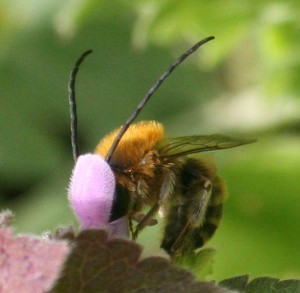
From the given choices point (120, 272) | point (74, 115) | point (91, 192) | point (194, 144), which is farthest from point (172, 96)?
point (120, 272)

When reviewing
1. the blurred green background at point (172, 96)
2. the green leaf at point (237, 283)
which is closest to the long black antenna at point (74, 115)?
the green leaf at point (237, 283)

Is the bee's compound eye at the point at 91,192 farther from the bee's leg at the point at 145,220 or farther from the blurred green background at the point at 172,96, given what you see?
the blurred green background at the point at 172,96

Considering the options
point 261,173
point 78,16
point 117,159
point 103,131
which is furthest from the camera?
point 103,131

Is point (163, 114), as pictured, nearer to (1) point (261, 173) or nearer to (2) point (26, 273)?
(1) point (261, 173)

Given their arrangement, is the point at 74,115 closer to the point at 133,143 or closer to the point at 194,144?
the point at 133,143

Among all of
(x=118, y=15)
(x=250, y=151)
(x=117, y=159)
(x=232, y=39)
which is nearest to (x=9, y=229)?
(x=117, y=159)

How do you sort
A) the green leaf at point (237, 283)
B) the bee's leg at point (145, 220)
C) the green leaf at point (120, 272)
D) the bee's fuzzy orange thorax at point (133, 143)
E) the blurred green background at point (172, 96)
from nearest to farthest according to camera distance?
the green leaf at point (120, 272)
the green leaf at point (237, 283)
the bee's leg at point (145, 220)
the bee's fuzzy orange thorax at point (133, 143)
the blurred green background at point (172, 96)
